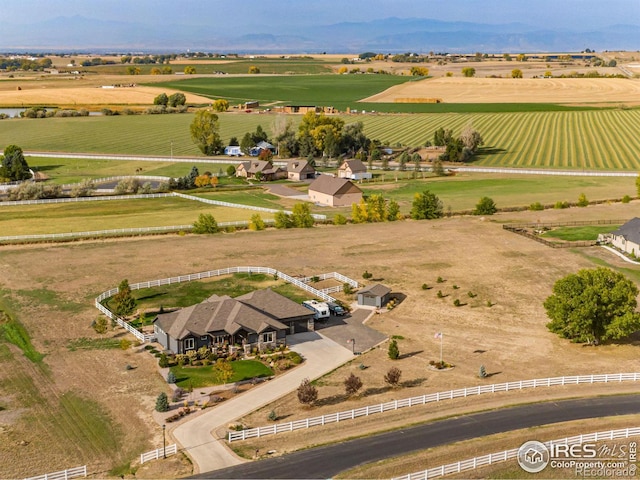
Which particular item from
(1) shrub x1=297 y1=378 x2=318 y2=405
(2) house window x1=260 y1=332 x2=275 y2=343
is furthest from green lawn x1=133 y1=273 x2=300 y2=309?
(1) shrub x1=297 y1=378 x2=318 y2=405

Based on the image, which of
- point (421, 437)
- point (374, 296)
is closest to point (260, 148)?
point (374, 296)

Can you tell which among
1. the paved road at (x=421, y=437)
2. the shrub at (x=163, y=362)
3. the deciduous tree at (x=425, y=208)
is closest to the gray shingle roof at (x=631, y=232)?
the deciduous tree at (x=425, y=208)

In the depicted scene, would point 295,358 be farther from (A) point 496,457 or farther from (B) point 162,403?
(A) point 496,457

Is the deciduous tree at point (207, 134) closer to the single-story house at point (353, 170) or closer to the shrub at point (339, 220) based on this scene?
the single-story house at point (353, 170)

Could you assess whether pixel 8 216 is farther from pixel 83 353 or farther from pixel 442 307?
pixel 442 307

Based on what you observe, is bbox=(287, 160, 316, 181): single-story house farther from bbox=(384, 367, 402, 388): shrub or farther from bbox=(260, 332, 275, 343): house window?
bbox=(384, 367, 402, 388): shrub

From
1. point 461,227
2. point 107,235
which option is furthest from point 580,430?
point 107,235
